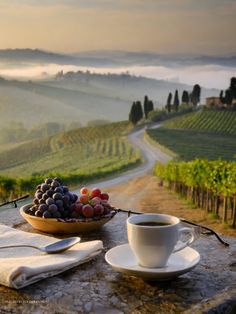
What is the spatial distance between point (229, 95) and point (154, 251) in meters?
5.31

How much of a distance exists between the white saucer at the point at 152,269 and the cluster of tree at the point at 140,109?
540 centimetres

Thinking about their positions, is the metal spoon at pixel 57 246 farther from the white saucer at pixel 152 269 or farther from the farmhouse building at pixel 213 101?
the farmhouse building at pixel 213 101

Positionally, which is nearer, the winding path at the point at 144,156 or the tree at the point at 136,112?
the tree at the point at 136,112

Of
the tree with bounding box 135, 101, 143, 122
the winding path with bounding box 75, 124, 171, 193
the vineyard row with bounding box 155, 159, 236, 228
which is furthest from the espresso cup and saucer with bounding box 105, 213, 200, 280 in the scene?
the winding path with bounding box 75, 124, 171, 193

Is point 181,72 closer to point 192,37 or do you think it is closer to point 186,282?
point 192,37

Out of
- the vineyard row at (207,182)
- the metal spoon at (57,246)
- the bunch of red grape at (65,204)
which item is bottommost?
the vineyard row at (207,182)

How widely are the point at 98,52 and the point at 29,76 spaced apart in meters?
0.91

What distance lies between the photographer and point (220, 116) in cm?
616

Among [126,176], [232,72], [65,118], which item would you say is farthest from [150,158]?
[232,72]

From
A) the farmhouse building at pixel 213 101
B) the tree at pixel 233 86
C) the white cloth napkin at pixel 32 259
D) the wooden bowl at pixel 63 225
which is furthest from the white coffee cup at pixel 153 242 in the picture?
the farmhouse building at pixel 213 101

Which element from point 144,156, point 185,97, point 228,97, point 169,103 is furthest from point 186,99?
point 144,156

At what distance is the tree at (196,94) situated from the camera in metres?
6.05

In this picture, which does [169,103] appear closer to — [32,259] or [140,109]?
[140,109]

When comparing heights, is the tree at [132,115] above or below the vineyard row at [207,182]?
above
